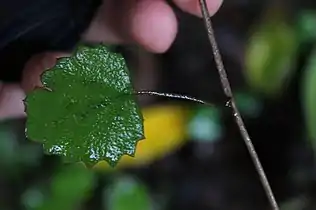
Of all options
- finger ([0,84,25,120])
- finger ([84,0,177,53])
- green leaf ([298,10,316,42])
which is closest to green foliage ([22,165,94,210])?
Result: finger ([0,84,25,120])

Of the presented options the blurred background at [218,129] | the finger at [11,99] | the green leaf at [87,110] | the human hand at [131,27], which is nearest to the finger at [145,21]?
the human hand at [131,27]

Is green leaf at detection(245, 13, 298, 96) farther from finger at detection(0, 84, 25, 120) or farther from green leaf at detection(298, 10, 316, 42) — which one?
finger at detection(0, 84, 25, 120)

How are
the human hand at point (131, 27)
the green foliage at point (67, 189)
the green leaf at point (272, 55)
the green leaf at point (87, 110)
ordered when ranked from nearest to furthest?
the green leaf at point (87, 110)
the human hand at point (131, 27)
the green foliage at point (67, 189)
the green leaf at point (272, 55)

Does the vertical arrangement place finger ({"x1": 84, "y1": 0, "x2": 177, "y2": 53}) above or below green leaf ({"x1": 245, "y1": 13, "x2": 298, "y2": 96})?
below

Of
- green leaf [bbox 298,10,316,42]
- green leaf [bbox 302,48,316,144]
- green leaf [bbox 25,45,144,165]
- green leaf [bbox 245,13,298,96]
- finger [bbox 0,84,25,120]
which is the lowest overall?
green leaf [bbox 25,45,144,165]

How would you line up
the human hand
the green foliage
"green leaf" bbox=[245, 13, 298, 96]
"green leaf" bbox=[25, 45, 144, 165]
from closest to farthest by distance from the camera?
"green leaf" bbox=[25, 45, 144, 165] < the human hand < the green foliage < "green leaf" bbox=[245, 13, 298, 96]

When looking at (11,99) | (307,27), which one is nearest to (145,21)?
(11,99)

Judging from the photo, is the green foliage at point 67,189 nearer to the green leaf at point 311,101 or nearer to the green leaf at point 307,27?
the green leaf at point 311,101

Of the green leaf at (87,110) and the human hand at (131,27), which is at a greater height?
the human hand at (131,27)
